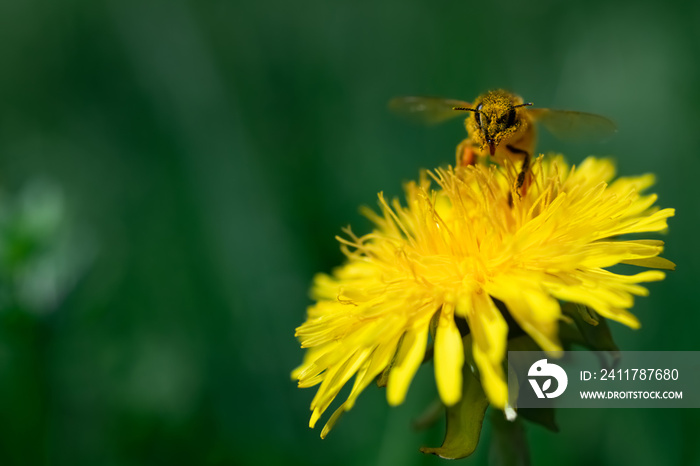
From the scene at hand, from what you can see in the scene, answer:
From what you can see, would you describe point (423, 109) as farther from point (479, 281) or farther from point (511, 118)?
point (479, 281)

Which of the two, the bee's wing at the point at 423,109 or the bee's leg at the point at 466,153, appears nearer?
the bee's leg at the point at 466,153

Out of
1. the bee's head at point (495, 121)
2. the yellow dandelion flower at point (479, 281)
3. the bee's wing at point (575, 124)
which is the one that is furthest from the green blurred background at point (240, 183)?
the bee's head at point (495, 121)

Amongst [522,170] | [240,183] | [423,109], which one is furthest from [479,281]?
[240,183]

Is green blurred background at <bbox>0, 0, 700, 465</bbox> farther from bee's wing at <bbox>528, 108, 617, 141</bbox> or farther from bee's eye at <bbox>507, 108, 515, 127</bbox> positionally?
bee's eye at <bbox>507, 108, 515, 127</bbox>

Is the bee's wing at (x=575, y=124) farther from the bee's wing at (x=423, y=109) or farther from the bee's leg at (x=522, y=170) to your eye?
the bee's wing at (x=423, y=109)

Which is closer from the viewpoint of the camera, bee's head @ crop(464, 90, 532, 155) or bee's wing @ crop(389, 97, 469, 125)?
bee's head @ crop(464, 90, 532, 155)

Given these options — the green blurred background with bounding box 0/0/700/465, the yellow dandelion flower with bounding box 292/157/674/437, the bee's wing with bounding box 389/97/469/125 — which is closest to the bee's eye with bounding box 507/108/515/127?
the yellow dandelion flower with bounding box 292/157/674/437

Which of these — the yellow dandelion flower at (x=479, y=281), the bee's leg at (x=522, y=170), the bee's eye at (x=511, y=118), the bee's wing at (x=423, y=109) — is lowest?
the yellow dandelion flower at (x=479, y=281)
